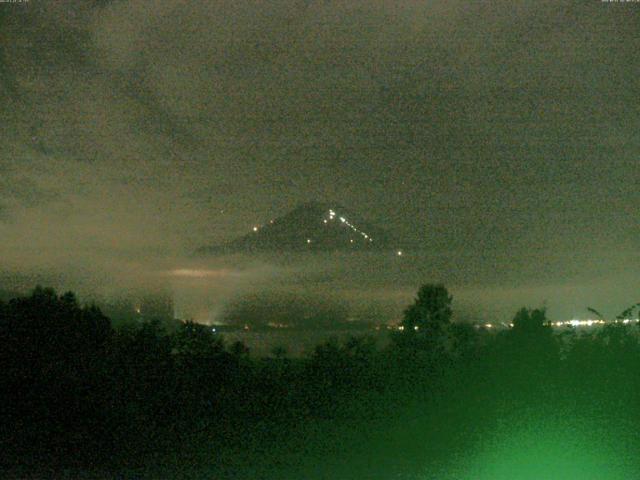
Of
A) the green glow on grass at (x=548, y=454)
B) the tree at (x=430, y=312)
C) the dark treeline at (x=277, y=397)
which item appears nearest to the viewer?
the green glow on grass at (x=548, y=454)

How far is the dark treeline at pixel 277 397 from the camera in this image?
940cm

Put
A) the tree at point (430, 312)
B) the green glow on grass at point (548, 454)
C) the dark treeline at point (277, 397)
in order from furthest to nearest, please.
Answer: the tree at point (430, 312)
the dark treeline at point (277, 397)
the green glow on grass at point (548, 454)

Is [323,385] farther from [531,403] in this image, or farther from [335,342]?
[531,403]

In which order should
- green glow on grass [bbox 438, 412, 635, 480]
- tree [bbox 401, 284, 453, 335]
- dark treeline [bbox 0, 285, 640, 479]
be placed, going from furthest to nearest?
tree [bbox 401, 284, 453, 335] < dark treeline [bbox 0, 285, 640, 479] < green glow on grass [bbox 438, 412, 635, 480]

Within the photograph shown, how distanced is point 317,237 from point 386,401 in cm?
1115

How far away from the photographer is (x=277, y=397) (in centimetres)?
1210

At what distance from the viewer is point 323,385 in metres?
12.6

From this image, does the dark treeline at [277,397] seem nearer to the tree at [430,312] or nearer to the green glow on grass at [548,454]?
the green glow on grass at [548,454]

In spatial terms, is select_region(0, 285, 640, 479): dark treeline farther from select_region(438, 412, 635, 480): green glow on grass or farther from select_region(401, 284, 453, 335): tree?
select_region(401, 284, 453, 335): tree

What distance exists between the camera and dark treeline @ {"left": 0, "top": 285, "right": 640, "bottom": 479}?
30.8 feet

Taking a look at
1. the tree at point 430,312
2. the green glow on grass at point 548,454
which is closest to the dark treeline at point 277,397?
the green glow on grass at point 548,454

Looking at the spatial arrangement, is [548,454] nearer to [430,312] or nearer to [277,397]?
[277,397]

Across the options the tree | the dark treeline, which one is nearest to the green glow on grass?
the dark treeline

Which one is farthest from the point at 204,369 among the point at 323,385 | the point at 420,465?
the point at 420,465
